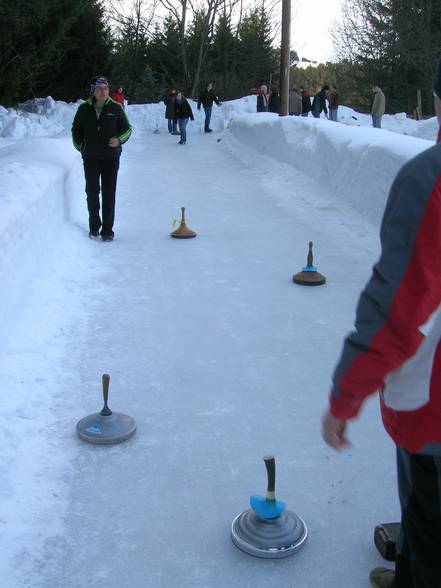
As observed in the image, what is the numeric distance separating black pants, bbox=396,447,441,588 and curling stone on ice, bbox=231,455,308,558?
2.89 feet

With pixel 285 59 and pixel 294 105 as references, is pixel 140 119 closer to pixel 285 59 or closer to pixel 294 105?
pixel 294 105

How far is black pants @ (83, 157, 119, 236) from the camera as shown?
7.29 m

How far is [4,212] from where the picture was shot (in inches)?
195

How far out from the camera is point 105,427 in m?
3.32

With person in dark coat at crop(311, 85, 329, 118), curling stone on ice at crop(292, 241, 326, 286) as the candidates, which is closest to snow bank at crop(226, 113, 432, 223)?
curling stone on ice at crop(292, 241, 326, 286)

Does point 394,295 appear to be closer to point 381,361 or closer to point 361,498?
point 381,361

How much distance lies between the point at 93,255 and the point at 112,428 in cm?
381

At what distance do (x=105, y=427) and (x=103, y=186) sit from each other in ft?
14.7

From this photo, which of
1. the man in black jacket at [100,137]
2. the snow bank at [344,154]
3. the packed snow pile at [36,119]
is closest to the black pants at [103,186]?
the man in black jacket at [100,137]

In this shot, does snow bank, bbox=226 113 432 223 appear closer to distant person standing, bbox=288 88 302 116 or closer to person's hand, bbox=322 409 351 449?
distant person standing, bbox=288 88 302 116

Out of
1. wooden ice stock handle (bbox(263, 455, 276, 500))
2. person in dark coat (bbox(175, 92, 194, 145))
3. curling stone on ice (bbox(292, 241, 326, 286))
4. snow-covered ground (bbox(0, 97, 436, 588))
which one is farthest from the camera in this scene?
person in dark coat (bbox(175, 92, 194, 145))

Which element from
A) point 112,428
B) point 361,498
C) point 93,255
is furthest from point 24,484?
point 93,255

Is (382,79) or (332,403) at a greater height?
(382,79)

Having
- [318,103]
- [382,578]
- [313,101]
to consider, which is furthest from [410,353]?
[313,101]
